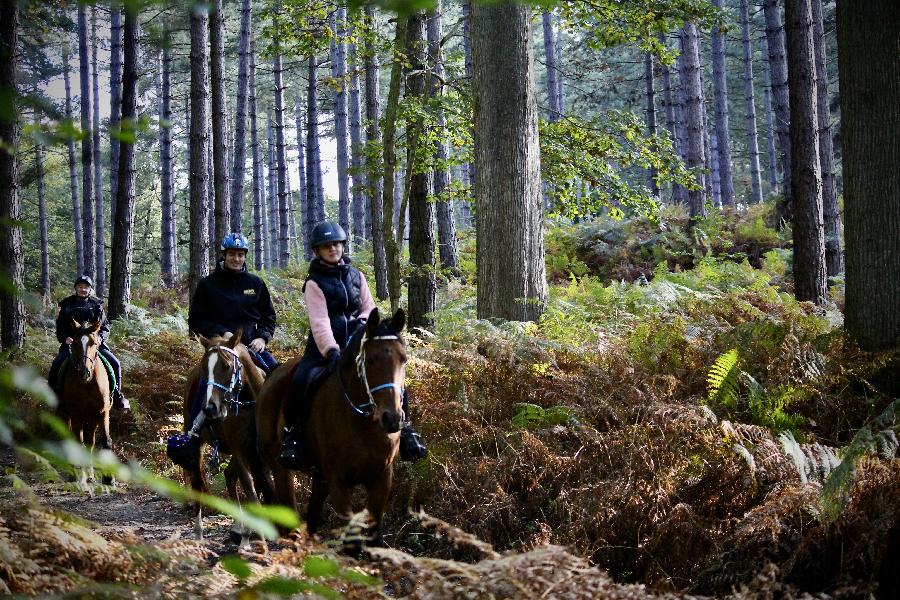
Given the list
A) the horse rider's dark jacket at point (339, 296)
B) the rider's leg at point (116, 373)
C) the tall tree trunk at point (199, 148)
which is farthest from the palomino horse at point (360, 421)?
the tall tree trunk at point (199, 148)

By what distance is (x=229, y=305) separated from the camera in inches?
357

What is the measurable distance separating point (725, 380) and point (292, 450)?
13.2 ft

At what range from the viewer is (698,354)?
876cm

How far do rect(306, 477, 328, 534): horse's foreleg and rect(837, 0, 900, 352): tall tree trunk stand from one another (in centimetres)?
541

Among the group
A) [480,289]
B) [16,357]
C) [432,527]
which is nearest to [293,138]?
[16,357]

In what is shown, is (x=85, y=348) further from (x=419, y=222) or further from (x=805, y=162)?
(x=805, y=162)

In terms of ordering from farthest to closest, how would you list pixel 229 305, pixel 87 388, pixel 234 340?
pixel 87 388
pixel 229 305
pixel 234 340

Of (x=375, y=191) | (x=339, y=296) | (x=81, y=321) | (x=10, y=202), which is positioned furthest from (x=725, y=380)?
(x=10, y=202)

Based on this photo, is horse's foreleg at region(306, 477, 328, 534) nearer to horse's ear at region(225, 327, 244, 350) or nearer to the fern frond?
horse's ear at region(225, 327, 244, 350)

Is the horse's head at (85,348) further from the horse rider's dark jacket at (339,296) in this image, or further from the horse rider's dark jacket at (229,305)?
the horse rider's dark jacket at (339,296)

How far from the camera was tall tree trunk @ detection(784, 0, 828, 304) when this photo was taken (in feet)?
42.5

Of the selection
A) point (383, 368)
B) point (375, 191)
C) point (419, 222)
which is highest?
point (375, 191)

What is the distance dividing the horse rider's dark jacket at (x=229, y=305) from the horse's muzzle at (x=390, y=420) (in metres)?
3.59

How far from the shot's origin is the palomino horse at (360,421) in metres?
6.13
